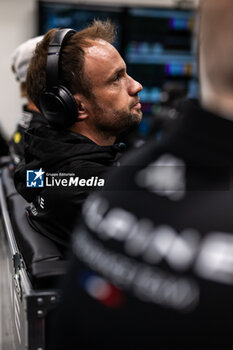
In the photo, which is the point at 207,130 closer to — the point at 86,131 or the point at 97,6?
the point at 86,131

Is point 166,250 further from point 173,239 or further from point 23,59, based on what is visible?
point 23,59

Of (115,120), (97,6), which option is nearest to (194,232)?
(115,120)

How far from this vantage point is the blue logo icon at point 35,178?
1.40 m

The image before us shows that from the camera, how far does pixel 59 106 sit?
137cm

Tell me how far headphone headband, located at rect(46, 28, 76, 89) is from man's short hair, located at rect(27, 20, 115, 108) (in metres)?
0.03

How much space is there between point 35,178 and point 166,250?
38.2 inches

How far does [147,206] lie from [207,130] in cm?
11

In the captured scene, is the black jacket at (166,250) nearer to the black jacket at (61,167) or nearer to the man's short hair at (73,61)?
the black jacket at (61,167)

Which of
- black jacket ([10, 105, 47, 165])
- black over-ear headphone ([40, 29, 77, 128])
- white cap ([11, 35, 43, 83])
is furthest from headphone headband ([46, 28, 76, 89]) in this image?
white cap ([11, 35, 43, 83])

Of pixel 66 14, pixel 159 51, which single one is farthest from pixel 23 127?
pixel 159 51

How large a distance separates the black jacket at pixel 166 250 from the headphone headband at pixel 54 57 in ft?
2.83

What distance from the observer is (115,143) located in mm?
1535

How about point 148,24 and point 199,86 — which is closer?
point 199,86

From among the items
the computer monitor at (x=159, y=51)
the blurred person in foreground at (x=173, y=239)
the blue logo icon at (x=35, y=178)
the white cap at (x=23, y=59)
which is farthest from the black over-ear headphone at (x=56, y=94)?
the computer monitor at (x=159, y=51)
